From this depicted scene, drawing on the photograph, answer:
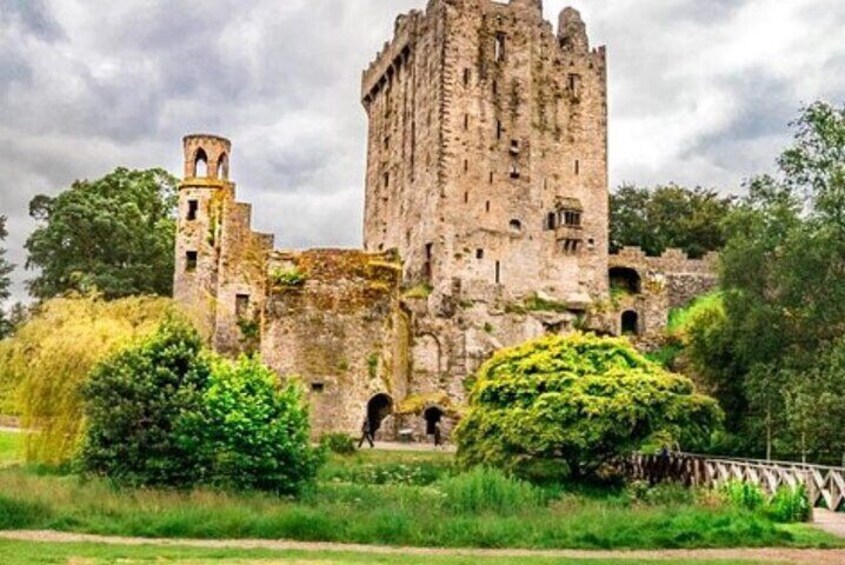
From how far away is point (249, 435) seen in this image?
80.7ft

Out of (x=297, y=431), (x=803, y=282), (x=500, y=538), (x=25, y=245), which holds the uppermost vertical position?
(x=25, y=245)

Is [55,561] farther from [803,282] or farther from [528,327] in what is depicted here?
[528,327]

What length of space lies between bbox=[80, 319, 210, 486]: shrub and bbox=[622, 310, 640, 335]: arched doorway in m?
36.9

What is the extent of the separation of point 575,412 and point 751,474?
567 centimetres

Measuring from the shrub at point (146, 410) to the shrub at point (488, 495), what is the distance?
5955mm

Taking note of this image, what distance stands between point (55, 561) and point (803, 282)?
27358mm

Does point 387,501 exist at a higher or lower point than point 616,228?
lower

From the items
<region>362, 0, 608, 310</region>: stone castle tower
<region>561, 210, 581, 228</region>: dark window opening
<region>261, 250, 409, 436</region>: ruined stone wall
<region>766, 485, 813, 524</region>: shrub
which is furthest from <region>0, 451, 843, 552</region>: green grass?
<region>561, 210, 581, 228</region>: dark window opening

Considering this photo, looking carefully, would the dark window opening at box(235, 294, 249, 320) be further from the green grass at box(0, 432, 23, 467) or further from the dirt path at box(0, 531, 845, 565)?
the dirt path at box(0, 531, 845, 565)

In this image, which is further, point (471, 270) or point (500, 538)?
point (471, 270)

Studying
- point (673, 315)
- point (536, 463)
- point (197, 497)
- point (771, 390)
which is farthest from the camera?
point (673, 315)

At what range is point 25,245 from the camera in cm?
6303

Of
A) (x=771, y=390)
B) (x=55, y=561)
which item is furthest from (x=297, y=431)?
(x=771, y=390)

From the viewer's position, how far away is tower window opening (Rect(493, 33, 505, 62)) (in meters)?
58.5
